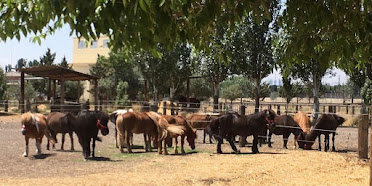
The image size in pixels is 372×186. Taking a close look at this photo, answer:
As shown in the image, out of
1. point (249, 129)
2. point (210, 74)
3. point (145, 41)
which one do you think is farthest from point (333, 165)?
point (210, 74)

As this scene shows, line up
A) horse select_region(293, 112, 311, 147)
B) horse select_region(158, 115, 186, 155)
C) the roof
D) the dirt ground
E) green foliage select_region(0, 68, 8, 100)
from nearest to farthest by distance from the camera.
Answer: the dirt ground
horse select_region(158, 115, 186, 155)
horse select_region(293, 112, 311, 147)
the roof
green foliage select_region(0, 68, 8, 100)

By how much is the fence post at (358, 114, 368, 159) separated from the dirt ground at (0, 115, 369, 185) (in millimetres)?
376

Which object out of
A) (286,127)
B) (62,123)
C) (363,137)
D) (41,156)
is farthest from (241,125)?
(41,156)

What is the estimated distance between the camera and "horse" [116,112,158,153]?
1130cm

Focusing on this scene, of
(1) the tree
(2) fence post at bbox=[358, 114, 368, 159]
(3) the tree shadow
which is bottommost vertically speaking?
(3) the tree shadow

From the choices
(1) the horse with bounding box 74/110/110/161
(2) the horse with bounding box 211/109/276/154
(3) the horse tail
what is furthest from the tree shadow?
(2) the horse with bounding box 211/109/276/154

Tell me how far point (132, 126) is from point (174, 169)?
11.0 ft

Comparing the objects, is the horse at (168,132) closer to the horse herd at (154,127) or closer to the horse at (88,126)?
the horse herd at (154,127)

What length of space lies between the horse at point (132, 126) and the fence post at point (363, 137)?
17.7ft

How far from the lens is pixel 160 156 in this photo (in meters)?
10.5

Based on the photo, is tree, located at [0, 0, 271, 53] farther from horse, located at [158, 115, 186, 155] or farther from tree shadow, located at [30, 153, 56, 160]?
horse, located at [158, 115, 186, 155]

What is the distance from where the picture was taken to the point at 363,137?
33.6ft

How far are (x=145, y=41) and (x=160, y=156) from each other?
7177mm

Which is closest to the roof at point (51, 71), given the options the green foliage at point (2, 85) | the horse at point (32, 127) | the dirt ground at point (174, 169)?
the green foliage at point (2, 85)
